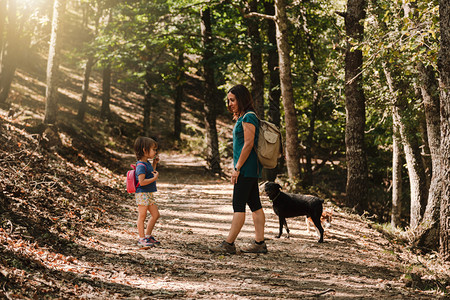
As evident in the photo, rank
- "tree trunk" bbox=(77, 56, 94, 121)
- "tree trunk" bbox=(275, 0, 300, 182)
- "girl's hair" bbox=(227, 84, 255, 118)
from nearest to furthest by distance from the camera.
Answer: "girl's hair" bbox=(227, 84, 255, 118) < "tree trunk" bbox=(275, 0, 300, 182) < "tree trunk" bbox=(77, 56, 94, 121)

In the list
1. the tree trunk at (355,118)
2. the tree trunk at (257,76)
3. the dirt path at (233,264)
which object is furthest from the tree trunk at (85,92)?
the tree trunk at (355,118)

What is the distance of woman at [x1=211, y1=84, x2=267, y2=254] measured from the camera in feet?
18.1

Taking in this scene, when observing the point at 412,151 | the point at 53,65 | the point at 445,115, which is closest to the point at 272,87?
the point at 412,151

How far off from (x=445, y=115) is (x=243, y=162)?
13.0 ft

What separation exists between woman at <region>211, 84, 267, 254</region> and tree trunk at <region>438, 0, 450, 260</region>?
3635mm

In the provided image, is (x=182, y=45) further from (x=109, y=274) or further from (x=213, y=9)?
(x=109, y=274)

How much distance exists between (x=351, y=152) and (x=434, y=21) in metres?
4.31

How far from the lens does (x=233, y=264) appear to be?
5.48 metres

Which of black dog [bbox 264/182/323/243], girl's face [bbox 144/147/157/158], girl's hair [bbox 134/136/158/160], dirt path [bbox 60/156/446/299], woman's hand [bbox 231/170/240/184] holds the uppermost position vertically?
girl's hair [bbox 134/136/158/160]

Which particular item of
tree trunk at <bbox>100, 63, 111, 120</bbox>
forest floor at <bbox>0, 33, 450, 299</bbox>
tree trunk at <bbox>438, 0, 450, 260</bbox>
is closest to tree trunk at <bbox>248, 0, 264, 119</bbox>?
forest floor at <bbox>0, 33, 450, 299</bbox>

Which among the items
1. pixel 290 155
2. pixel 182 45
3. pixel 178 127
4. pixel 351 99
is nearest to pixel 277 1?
pixel 351 99

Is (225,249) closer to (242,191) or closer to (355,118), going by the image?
(242,191)

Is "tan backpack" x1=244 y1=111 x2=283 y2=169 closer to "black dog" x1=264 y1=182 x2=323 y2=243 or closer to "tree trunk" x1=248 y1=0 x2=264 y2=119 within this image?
"black dog" x1=264 y1=182 x2=323 y2=243

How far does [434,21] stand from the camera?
7062 millimetres
